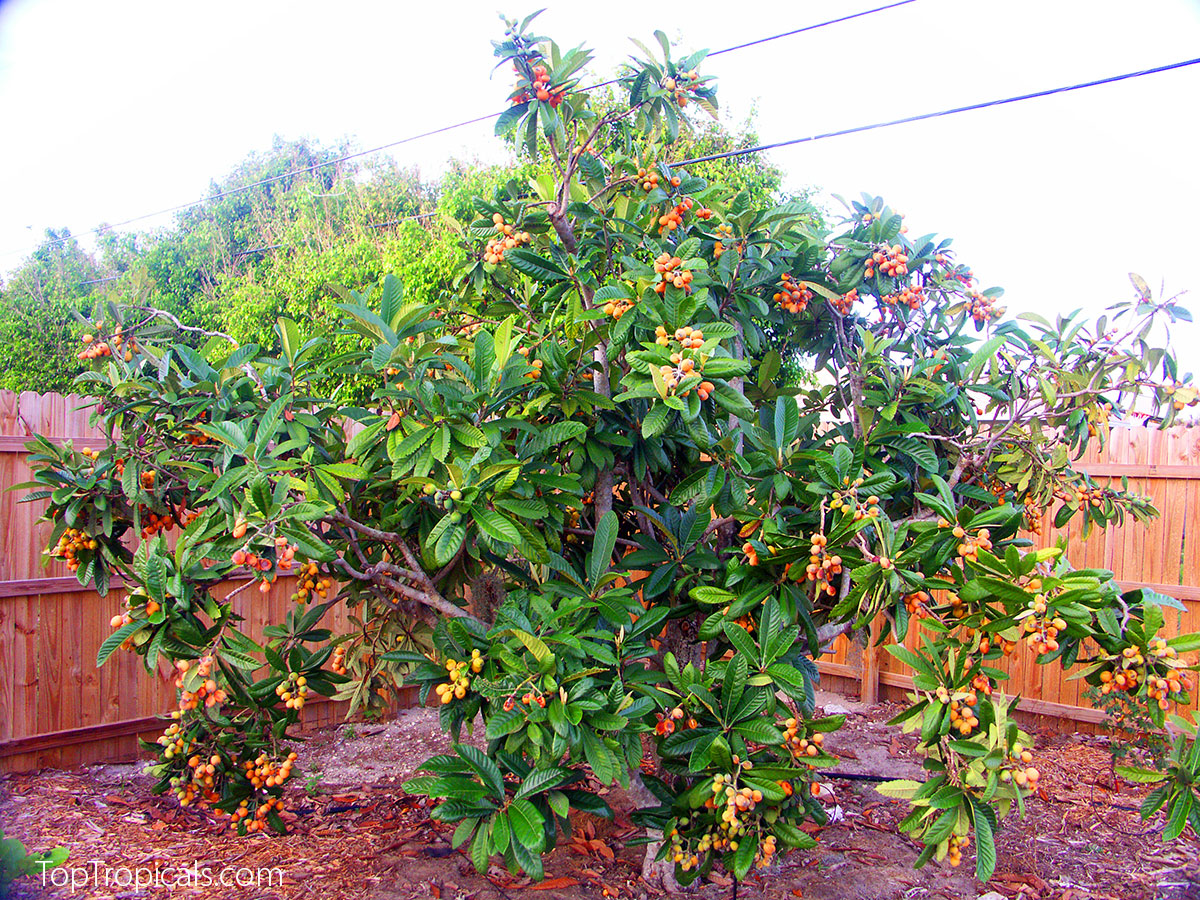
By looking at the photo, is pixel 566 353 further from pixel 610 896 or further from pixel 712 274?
pixel 610 896

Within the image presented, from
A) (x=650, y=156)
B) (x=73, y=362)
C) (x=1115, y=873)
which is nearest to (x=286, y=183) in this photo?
(x=73, y=362)

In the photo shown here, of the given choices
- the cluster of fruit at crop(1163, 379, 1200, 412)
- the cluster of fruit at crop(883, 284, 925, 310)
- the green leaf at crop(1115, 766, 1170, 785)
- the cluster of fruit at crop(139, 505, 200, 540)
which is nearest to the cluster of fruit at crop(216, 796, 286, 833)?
the cluster of fruit at crop(139, 505, 200, 540)

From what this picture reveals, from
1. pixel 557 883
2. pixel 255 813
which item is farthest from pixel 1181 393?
pixel 255 813

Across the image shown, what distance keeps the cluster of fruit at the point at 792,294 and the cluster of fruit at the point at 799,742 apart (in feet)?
5.02

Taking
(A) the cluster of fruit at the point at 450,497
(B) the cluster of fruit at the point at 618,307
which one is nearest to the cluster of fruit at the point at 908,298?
(B) the cluster of fruit at the point at 618,307

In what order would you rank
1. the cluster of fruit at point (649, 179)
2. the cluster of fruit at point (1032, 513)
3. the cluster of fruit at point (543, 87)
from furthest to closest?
1. the cluster of fruit at point (1032, 513)
2. the cluster of fruit at point (649, 179)
3. the cluster of fruit at point (543, 87)

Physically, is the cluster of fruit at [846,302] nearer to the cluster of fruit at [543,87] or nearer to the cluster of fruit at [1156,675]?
the cluster of fruit at [543,87]

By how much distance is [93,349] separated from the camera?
279 cm

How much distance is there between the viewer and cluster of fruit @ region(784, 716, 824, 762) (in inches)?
93.8

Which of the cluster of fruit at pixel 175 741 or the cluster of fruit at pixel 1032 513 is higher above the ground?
the cluster of fruit at pixel 1032 513

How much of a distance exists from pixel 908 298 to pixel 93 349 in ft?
10.2

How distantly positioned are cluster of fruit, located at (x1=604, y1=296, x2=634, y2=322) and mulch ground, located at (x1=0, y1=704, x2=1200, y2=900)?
87.4 inches

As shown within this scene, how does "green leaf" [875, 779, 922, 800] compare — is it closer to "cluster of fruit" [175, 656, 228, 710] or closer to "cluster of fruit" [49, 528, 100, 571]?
"cluster of fruit" [175, 656, 228, 710]

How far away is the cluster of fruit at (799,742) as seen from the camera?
238 cm
